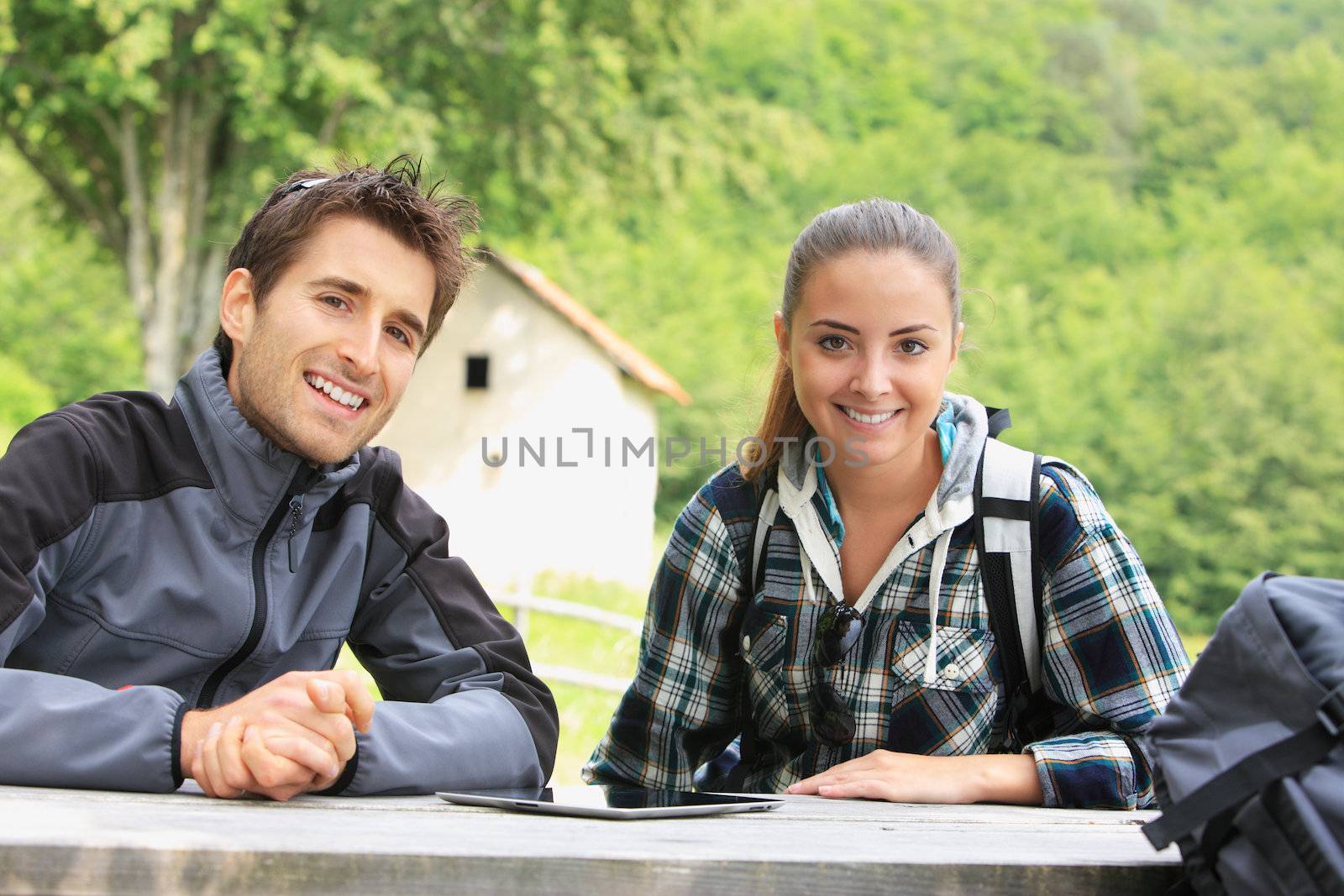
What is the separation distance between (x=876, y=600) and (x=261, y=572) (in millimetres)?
1094

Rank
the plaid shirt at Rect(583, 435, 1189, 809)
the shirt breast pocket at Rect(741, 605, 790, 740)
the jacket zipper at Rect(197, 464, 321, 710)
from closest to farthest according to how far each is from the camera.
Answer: the jacket zipper at Rect(197, 464, 321, 710)
the plaid shirt at Rect(583, 435, 1189, 809)
the shirt breast pocket at Rect(741, 605, 790, 740)

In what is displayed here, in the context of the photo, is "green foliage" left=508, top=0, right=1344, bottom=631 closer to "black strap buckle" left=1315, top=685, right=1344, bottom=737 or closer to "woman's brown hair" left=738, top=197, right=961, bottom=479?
"woman's brown hair" left=738, top=197, right=961, bottom=479

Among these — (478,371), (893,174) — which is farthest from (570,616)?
(893,174)

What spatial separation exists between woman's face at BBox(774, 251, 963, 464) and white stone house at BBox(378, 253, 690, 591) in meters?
20.2

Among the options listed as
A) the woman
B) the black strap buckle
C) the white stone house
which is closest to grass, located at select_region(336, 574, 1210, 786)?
the woman

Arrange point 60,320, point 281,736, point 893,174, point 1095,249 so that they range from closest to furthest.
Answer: point 281,736, point 60,320, point 893,174, point 1095,249

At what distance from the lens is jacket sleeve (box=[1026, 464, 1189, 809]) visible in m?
2.19

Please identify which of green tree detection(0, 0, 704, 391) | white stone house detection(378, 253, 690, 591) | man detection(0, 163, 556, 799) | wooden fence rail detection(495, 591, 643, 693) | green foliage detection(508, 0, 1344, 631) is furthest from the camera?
green foliage detection(508, 0, 1344, 631)

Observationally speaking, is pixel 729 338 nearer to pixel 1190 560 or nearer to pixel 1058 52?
pixel 1190 560

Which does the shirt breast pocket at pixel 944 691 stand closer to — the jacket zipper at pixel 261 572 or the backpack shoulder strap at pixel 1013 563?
the backpack shoulder strap at pixel 1013 563

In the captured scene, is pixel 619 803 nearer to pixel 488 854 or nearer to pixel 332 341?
pixel 488 854

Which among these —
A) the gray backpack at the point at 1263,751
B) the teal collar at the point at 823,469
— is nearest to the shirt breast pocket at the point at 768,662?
the teal collar at the point at 823,469

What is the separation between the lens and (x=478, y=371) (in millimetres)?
24641

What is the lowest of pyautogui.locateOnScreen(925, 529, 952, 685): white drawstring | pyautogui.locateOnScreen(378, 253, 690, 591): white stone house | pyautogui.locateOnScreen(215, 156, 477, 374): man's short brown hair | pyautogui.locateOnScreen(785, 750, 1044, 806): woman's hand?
pyautogui.locateOnScreen(785, 750, 1044, 806): woman's hand
